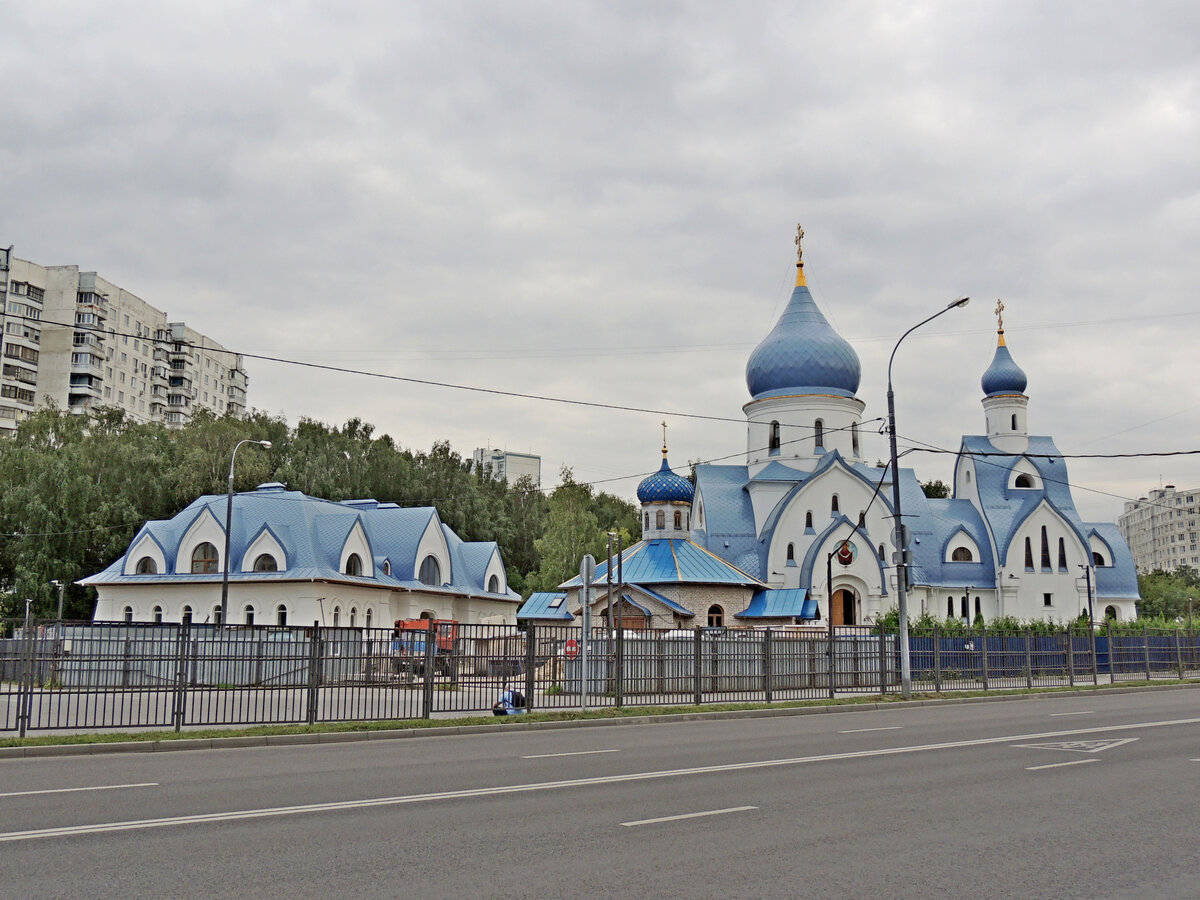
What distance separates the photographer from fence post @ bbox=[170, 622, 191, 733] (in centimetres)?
1548

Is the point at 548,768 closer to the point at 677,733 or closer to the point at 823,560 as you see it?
the point at 677,733

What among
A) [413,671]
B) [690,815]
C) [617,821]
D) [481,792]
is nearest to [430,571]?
[413,671]

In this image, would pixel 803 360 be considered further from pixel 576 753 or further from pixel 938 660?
pixel 576 753

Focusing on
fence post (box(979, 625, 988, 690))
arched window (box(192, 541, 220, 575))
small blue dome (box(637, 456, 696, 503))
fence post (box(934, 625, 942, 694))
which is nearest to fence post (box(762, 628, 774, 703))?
fence post (box(934, 625, 942, 694))

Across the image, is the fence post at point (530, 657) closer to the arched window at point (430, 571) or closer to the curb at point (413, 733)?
the curb at point (413, 733)

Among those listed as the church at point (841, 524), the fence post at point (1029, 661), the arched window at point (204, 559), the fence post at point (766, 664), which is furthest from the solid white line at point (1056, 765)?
the arched window at point (204, 559)

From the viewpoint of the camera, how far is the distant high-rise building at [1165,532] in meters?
145

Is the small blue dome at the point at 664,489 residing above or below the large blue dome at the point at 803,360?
below

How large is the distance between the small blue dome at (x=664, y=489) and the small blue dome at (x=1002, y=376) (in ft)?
66.4

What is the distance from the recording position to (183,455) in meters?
54.9

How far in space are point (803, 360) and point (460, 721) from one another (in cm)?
3594

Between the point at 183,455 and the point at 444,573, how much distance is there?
15916 mm

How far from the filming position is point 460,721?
56.9 feet

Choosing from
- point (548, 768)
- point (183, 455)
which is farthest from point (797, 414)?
point (548, 768)
